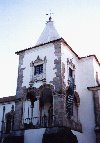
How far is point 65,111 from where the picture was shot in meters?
17.8

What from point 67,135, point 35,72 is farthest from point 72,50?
point 67,135

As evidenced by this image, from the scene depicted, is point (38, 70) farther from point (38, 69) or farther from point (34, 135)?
point (34, 135)

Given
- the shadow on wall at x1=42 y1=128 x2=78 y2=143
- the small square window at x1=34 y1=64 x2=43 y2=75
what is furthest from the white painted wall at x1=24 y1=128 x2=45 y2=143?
the small square window at x1=34 y1=64 x2=43 y2=75

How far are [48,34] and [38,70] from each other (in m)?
4.84

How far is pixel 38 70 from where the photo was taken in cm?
2072

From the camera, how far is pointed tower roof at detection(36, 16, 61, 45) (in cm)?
2300

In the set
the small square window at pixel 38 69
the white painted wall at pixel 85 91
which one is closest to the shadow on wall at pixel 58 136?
the white painted wall at pixel 85 91

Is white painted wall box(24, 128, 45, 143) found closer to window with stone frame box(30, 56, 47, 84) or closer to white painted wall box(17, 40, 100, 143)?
white painted wall box(17, 40, 100, 143)

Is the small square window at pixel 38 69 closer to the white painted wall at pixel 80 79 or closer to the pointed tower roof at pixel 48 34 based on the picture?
the white painted wall at pixel 80 79

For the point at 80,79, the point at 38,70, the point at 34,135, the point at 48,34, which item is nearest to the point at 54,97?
the point at 34,135

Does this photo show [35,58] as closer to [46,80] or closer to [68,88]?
[46,80]

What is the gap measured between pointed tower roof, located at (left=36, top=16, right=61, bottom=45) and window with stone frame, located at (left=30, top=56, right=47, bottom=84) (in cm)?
271

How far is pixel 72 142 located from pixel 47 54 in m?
7.90

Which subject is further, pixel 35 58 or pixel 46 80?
pixel 35 58
